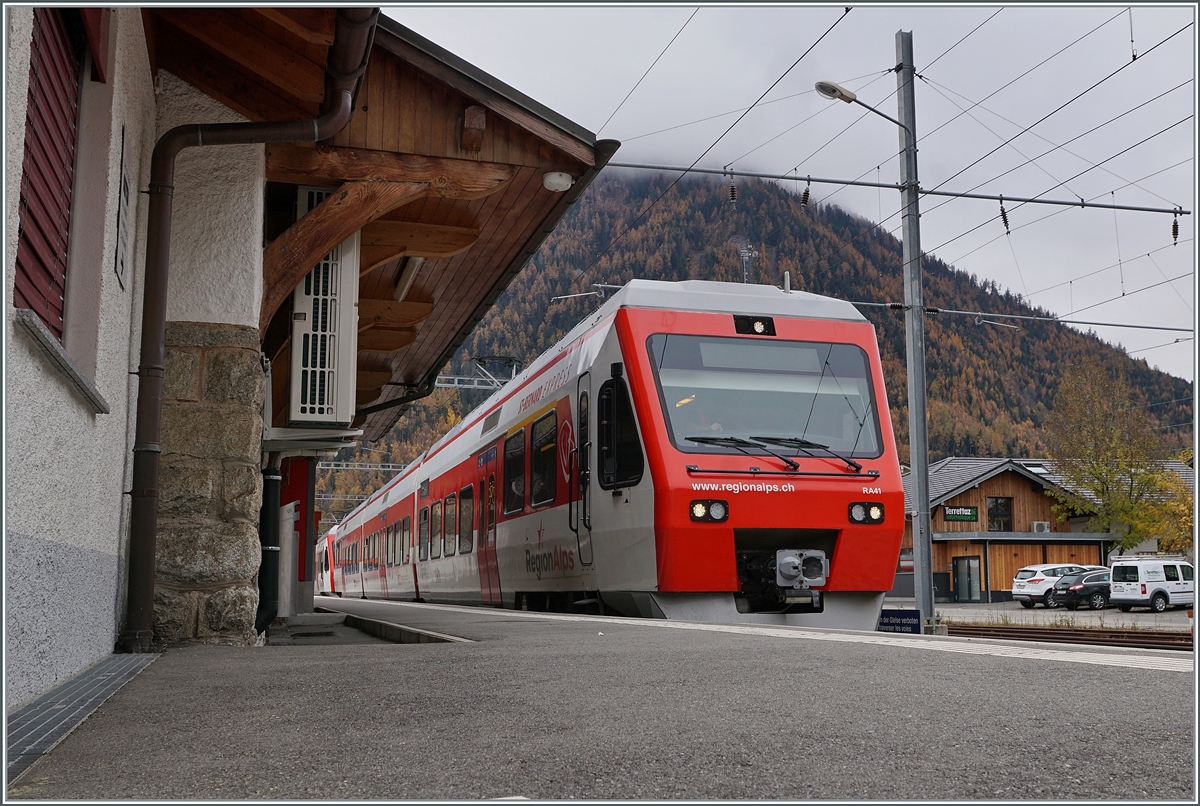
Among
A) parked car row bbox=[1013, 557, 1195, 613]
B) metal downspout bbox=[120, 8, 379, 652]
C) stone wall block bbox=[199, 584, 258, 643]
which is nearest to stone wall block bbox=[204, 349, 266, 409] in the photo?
metal downspout bbox=[120, 8, 379, 652]

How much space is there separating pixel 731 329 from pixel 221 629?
4.82 metres

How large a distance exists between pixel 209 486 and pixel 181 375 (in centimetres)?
66

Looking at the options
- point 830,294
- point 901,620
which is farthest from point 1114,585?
point 830,294

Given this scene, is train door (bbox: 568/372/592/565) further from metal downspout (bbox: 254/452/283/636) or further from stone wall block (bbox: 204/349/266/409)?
stone wall block (bbox: 204/349/266/409)

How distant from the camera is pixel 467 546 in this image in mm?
14203

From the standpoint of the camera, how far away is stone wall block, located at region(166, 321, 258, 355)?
6.45m

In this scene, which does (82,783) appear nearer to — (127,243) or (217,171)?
(127,243)

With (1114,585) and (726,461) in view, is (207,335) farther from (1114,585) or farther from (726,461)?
(1114,585)

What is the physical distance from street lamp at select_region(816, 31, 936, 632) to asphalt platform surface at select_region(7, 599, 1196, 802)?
9915 mm

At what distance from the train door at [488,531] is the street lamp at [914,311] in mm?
5344

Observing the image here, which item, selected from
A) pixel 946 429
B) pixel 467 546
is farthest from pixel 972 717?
pixel 946 429

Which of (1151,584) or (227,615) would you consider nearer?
(227,615)

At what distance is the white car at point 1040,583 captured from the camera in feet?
106

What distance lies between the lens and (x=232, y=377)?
21.2ft
